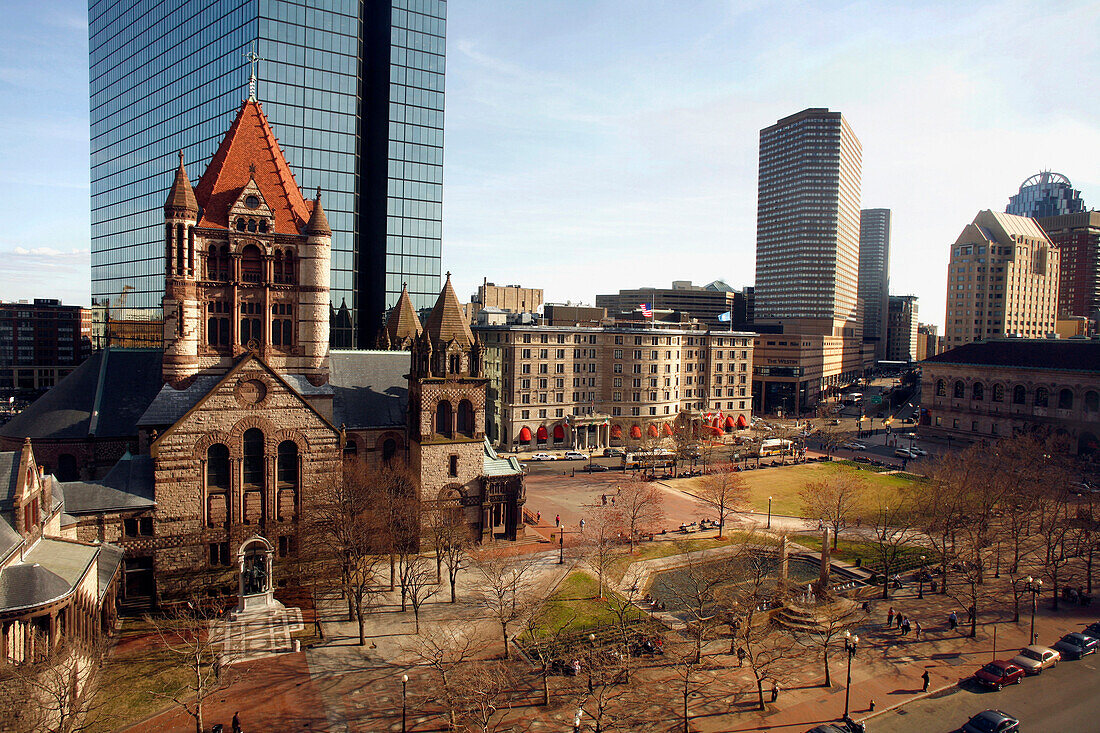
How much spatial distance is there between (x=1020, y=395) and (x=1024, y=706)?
9505 cm

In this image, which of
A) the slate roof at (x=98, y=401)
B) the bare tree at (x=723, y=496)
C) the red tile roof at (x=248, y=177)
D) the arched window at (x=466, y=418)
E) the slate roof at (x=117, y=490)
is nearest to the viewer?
the slate roof at (x=117, y=490)

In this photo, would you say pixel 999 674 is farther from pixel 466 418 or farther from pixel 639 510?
pixel 466 418

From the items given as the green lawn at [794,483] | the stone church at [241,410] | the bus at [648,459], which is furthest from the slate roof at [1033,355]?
the stone church at [241,410]

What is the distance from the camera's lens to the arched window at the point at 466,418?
63.3 metres

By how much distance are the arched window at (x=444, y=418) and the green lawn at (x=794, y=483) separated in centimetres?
3549

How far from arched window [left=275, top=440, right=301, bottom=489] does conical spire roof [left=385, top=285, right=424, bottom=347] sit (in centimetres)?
2647

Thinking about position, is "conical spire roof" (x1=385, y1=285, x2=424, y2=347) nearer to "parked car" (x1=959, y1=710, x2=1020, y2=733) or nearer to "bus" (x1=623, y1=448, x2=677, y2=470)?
"bus" (x1=623, y1=448, x2=677, y2=470)

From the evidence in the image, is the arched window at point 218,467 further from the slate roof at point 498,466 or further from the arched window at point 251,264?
the slate roof at point 498,466

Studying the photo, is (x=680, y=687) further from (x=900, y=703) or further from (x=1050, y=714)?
(x=1050, y=714)

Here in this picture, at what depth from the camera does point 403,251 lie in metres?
107

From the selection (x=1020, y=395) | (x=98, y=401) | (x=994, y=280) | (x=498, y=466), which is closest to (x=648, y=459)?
(x=498, y=466)

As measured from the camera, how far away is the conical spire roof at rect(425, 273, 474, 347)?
204 ft

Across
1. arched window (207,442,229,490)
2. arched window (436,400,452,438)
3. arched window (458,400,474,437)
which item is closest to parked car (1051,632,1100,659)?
arched window (458,400,474,437)

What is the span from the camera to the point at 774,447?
377ft
